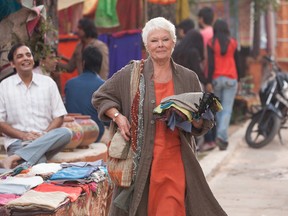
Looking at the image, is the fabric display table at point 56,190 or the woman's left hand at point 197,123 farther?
the fabric display table at point 56,190

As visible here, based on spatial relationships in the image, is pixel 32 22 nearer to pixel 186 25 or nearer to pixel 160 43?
pixel 160 43

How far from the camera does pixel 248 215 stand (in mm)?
7883

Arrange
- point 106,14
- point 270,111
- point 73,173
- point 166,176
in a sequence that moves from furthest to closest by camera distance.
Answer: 1. point 270,111
2. point 106,14
3. point 73,173
4. point 166,176

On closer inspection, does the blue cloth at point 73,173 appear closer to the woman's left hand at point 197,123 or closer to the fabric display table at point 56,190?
the fabric display table at point 56,190

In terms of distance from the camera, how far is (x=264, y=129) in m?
13.0

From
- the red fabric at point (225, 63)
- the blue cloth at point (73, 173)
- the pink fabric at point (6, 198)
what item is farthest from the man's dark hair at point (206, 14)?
the pink fabric at point (6, 198)

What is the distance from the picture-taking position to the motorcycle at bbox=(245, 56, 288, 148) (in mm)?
12906

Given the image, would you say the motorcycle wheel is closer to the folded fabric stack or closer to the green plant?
the green plant

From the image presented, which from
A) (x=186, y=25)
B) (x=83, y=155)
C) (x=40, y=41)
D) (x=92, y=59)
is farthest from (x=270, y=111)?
(x=83, y=155)

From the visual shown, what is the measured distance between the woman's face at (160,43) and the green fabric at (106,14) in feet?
22.6

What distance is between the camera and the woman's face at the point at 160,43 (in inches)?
210

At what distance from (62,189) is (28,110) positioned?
1.79 metres

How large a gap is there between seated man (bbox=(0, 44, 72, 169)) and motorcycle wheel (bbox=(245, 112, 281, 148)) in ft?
18.7

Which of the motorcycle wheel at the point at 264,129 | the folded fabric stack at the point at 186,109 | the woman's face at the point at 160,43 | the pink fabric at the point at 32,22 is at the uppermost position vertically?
the woman's face at the point at 160,43
